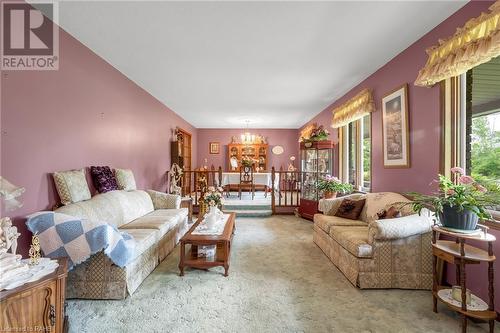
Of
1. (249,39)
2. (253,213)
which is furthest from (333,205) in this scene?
(249,39)

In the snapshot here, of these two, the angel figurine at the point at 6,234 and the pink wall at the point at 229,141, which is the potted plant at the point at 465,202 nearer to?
the angel figurine at the point at 6,234

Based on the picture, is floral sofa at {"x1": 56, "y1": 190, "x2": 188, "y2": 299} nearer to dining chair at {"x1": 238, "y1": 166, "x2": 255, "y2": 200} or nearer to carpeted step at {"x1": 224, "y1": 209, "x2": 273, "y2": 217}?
carpeted step at {"x1": 224, "y1": 209, "x2": 273, "y2": 217}

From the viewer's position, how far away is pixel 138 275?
2.46 m

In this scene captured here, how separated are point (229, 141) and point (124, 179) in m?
5.99

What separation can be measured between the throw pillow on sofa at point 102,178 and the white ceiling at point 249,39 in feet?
5.13

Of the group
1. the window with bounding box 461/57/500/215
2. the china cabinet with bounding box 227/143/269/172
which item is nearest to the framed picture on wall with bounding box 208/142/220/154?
the china cabinet with bounding box 227/143/269/172

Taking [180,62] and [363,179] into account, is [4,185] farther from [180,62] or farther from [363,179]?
[363,179]

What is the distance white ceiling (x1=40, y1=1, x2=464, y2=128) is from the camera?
221 cm

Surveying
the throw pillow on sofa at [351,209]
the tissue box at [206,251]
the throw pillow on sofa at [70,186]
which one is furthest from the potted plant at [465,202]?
the throw pillow on sofa at [70,186]

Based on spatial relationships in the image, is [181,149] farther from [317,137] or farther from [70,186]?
[70,186]

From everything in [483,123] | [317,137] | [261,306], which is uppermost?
[317,137]

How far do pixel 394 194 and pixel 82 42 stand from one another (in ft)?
14.5

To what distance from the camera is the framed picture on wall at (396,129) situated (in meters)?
3.02

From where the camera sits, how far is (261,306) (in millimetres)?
2135
